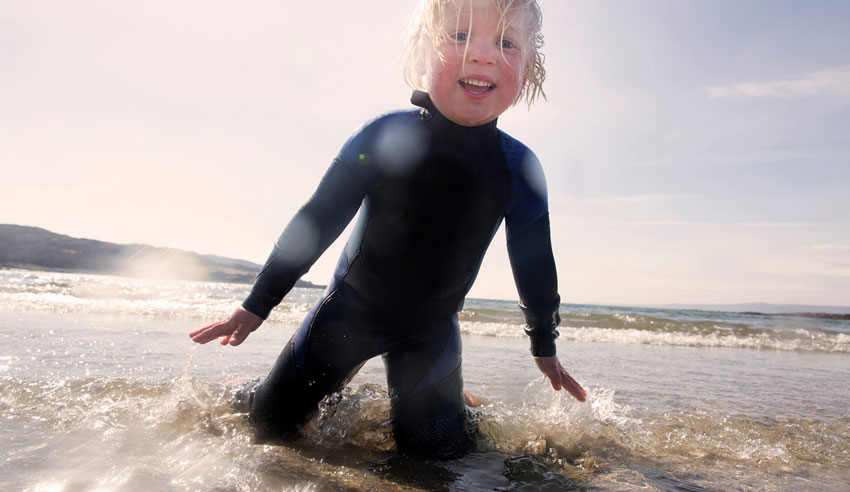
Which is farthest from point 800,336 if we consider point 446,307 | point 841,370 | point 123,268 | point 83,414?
point 123,268

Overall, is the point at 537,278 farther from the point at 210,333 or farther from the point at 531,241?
the point at 210,333

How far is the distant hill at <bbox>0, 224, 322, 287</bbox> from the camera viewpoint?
7506cm

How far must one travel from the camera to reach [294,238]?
86.6 inches

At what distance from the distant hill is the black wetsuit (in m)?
78.6

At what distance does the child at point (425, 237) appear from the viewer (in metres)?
2.15

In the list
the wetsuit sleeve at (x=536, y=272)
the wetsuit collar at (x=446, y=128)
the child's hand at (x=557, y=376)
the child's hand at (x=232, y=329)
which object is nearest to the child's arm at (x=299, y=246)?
the child's hand at (x=232, y=329)

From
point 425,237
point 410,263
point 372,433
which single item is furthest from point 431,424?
point 425,237

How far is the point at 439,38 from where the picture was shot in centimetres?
211

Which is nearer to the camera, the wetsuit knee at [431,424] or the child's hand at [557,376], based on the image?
the wetsuit knee at [431,424]

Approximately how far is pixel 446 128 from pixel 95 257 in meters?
95.6

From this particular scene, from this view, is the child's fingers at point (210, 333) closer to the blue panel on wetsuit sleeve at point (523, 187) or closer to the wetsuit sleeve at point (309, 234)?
the wetsuit sleeve at point (309, 234)

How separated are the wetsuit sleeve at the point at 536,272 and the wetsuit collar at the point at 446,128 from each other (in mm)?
544

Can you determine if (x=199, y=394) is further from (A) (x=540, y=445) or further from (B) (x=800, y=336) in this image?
(B) (x=800, y=336)

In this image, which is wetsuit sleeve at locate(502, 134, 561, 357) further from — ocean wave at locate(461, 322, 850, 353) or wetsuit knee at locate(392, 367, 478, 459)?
ocean wave at locate(461, 322, 850, 353)
